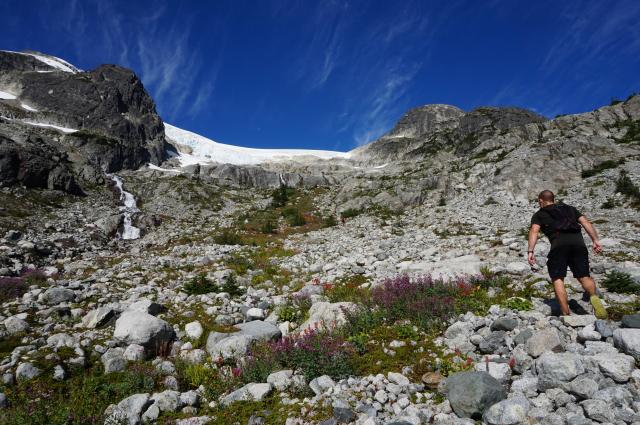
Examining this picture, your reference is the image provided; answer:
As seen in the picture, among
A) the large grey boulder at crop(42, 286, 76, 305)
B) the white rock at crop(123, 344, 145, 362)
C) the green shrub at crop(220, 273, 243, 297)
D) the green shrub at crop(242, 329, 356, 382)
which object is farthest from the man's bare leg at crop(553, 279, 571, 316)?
the large grey boulder at crop(42, 286, 76, 305)

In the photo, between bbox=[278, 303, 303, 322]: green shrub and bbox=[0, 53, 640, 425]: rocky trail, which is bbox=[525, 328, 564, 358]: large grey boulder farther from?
bbox=[278, 303, 303, 322]: green shrub

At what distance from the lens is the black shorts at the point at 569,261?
23.2 feet

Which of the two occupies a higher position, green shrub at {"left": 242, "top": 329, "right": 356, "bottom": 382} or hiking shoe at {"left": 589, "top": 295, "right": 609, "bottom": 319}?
hiking shoe at {"left": 589, "top": 295, "right": 609, "bottom": 319}

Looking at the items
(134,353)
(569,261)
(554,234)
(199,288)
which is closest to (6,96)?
(199,288)

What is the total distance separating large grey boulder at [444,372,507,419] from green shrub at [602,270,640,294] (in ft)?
17.6

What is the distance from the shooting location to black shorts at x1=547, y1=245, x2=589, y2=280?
706 cm

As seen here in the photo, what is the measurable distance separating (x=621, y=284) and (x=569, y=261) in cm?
197

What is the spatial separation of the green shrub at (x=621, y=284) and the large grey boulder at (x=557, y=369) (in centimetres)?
435

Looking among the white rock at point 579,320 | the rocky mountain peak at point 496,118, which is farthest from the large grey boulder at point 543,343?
the rocky mountain peak at point 496,118

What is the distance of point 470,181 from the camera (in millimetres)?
40812

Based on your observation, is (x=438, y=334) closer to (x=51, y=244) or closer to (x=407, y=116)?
(x=51, y=244)

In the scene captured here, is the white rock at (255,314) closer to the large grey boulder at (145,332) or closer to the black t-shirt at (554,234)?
the large grey boulder at (145,332)

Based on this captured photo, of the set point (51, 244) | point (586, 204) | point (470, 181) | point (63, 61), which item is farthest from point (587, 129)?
point (63, 61)

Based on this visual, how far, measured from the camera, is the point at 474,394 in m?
4.73
